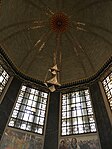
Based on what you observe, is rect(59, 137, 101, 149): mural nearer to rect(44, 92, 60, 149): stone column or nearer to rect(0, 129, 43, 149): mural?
rect(44, 92, 60, 149): stone column

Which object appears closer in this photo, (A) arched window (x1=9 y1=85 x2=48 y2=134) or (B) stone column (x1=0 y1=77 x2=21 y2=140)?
(B) stone column (x1=0 y1=77 x2=21 y2=140)

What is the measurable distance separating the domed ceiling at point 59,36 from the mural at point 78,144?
22.0 ft

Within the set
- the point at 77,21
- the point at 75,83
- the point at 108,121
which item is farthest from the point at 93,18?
the point at 108,121

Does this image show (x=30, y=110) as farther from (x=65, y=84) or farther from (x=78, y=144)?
(x=78, y=144)

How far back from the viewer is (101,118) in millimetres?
14250

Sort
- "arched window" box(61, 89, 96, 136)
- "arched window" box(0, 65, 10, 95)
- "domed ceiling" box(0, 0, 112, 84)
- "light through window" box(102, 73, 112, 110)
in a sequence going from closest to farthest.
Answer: "arched window" box(61, 89, 96, 136), "light through window" box(102, 73, 112, 110), "arched window" box(0, 65, 10, 95), "domed ceiling" box(0, 0, 112, 84)

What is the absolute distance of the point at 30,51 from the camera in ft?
62.1

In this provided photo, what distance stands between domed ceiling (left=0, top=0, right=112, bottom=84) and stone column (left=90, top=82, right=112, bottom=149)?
7.52 ft

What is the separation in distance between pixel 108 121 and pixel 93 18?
363 inches

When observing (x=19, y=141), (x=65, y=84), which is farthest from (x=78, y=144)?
(x=65, y=84)

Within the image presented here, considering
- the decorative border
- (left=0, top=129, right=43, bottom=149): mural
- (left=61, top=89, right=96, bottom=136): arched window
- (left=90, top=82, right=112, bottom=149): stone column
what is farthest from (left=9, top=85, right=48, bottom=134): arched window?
(left=90, top=82, right=112, bottom=149): stone column

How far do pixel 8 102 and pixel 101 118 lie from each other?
23.5 feet

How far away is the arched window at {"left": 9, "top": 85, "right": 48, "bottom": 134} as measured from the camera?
14570 millimetres

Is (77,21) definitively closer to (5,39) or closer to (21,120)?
(5,39)
